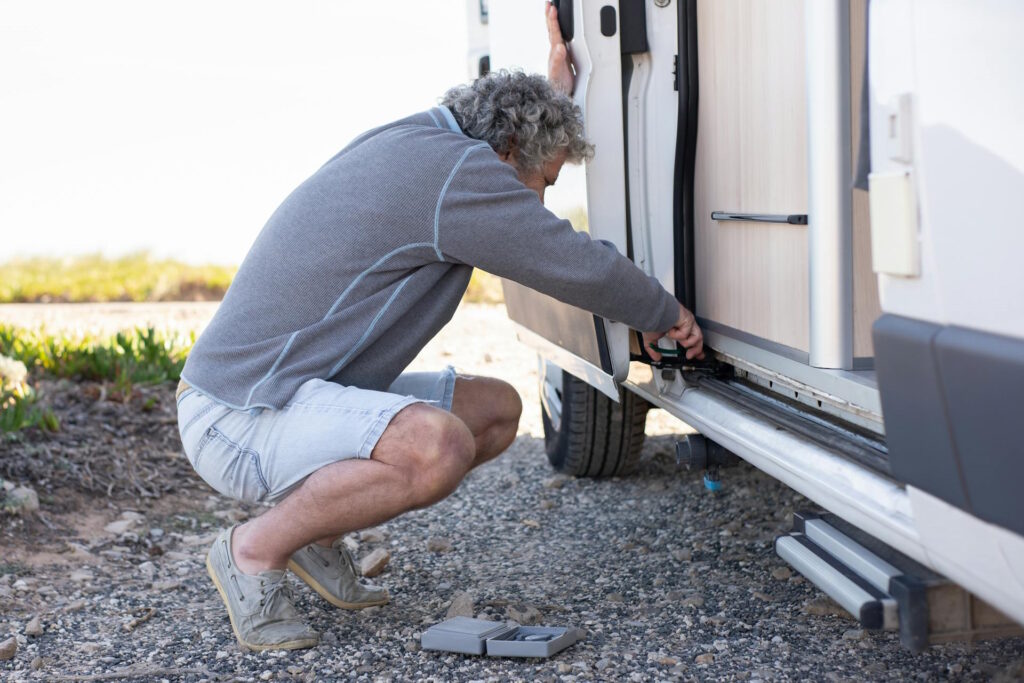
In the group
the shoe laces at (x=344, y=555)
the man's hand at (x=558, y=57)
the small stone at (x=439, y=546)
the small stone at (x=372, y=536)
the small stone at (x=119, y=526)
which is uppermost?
the man's hand at (x=558, y=57)

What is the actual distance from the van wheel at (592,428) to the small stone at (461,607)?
122 cm

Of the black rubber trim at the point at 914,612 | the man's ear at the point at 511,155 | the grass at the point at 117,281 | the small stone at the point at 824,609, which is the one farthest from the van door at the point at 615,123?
the grass at the point at 117,281

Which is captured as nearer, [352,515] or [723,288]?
[352,515]

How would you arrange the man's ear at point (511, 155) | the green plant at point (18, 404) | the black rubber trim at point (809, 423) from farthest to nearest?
the green plant at point (18, 404)
the man's ear at point (511, 155)
the black rubber trim at point (809, 423)

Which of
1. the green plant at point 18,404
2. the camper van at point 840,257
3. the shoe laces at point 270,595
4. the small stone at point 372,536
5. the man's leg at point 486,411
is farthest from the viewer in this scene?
the green plant at point 18,404

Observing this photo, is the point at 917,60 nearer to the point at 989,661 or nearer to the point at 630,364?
the point at 989,661

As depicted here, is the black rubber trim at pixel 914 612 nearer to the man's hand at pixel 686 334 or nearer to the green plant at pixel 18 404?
the man's hand at pixel 686 334

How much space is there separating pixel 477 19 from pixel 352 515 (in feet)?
9.37

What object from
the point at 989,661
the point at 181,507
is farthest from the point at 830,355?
the point at 181,507

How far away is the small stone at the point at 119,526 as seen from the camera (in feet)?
11.8

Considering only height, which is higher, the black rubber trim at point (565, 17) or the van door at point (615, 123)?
the black rubber trim at point (565, 17)

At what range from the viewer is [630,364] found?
10.3 ft

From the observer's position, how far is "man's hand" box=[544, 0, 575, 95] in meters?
3.04

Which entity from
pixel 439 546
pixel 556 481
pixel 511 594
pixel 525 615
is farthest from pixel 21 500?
pixel 556 481
